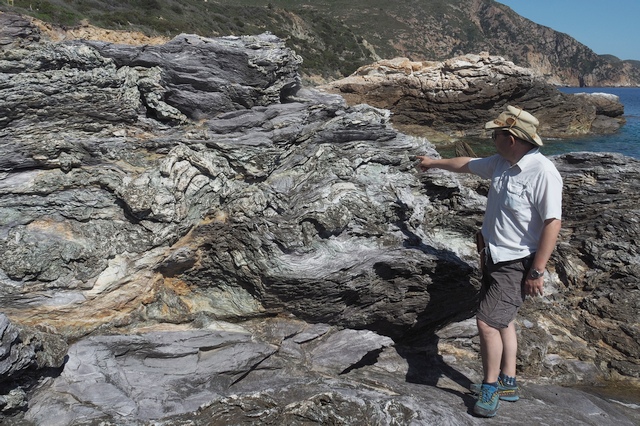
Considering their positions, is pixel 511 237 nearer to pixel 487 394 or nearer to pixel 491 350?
pixel 491 350

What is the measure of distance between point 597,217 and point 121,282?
759cm

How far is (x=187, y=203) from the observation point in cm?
643

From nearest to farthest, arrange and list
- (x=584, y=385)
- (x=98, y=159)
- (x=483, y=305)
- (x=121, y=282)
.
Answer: (x=483, y=305), (x=121, y=282), (x=98, y=159), (x=584, y=385)

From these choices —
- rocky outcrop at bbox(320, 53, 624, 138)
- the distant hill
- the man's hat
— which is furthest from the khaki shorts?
the distant hill

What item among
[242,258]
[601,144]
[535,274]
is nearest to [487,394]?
[535,274]

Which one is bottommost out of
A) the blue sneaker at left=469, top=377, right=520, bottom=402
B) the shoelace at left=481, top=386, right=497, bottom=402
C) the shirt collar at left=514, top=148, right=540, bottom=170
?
the blue sneaker at left=469, top=377, right=520, bottom=402

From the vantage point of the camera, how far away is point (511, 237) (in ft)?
16.3

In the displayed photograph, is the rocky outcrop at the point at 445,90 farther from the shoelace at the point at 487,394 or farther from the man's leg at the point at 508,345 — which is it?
the shoelace at the point at 487,394

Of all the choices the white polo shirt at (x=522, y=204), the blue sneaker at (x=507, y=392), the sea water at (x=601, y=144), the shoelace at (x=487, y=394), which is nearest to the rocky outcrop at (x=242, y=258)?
the blue sneaker at (x=507, y=392)

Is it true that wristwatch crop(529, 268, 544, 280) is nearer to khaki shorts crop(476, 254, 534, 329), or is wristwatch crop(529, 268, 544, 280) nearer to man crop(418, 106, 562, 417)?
man crop(418, 106, 562, 417)

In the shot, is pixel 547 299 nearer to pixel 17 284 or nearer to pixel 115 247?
pixel 115 247

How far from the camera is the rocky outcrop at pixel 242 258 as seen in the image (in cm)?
527

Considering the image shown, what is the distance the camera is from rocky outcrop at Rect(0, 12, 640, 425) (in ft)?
17.3

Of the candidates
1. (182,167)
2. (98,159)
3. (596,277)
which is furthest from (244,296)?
(596,277)
